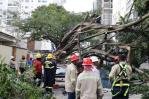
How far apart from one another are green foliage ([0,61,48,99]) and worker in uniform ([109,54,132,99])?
2.24m

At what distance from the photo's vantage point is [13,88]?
39.2 ft

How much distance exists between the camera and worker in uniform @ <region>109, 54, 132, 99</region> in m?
11.5

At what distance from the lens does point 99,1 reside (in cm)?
8512

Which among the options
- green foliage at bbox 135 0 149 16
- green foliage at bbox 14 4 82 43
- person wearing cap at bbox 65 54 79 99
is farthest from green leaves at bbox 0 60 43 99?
green foliage at bbox 14 4 82 43

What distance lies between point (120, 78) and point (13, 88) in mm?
2787

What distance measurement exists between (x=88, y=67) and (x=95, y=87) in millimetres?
448

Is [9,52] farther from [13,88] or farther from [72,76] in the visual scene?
[72,76]

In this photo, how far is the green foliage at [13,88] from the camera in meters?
11.5

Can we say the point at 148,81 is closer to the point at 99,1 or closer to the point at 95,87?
the point at 95,87

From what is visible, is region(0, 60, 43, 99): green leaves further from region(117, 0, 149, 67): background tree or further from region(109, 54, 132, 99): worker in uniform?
region(117, 0, 149, 67): background tree

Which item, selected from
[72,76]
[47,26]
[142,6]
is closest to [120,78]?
[72,76]

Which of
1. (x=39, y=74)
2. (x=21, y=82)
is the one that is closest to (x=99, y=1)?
(x=39, y=74)

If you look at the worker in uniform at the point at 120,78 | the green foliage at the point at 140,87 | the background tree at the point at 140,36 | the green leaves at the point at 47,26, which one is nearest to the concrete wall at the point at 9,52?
the background tree at the point at 140,36

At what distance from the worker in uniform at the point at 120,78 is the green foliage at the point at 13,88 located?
2.24m
